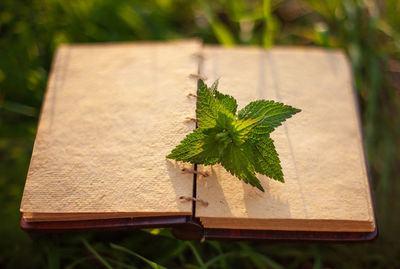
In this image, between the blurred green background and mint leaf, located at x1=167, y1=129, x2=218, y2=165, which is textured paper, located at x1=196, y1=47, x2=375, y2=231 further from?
the blurred green background

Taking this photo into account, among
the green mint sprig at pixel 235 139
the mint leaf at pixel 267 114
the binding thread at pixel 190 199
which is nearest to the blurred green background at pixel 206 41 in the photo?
the binding thread at pixel 190 199

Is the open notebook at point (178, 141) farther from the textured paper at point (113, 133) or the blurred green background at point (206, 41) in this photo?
the blurred green background at point (206, 41)

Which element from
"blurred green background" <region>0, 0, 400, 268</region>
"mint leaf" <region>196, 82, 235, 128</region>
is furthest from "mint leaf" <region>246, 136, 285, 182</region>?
"blurred green background" <region>0, 0, 400, 268</region>

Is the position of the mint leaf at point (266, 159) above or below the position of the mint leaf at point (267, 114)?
below

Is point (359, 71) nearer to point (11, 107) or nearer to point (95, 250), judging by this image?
A: point (95, 250)

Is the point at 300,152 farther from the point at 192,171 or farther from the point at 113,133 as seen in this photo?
the point at 113,133

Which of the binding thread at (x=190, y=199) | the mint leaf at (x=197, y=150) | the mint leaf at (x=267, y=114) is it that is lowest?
the binding thread at (x=190, y=199)

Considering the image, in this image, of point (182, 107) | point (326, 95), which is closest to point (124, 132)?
point (182, 107)
